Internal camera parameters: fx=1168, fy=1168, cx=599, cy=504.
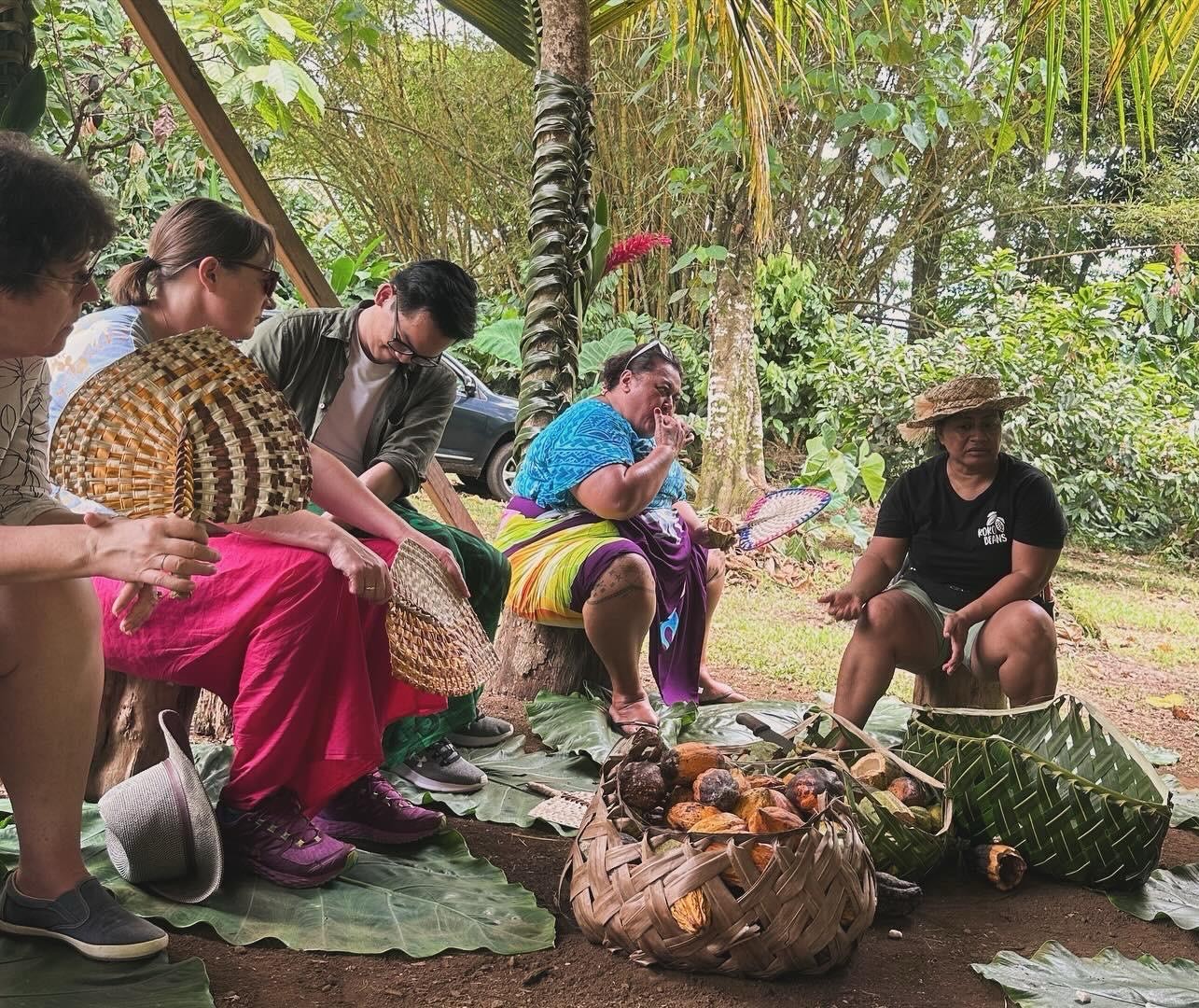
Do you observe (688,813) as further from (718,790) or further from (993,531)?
(993,531)

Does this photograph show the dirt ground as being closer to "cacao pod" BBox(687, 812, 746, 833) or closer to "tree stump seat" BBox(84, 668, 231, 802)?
"cacao pod" BBox(687, 812, 746, 833)

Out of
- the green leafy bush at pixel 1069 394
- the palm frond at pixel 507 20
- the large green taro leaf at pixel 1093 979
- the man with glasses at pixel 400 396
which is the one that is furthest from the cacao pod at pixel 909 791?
the green leafy bush at pixel 1069 394

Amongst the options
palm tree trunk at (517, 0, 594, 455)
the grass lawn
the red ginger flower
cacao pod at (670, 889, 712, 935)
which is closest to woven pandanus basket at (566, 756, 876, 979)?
cacao pod at (670, 889, 712, 935)

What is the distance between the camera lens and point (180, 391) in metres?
1.59

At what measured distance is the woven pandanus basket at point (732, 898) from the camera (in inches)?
68.7

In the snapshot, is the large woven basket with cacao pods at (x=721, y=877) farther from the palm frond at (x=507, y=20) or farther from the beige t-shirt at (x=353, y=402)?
the palm frond at (x=507, y=20)

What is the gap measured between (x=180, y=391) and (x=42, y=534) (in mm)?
319

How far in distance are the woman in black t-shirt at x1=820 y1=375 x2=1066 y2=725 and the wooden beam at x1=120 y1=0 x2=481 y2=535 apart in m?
1.23

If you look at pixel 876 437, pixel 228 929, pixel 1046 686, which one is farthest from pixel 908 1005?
pixel 876 437

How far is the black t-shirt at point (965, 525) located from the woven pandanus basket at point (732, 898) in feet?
4.45

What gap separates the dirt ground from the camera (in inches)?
67.3

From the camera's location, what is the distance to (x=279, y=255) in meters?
3.16

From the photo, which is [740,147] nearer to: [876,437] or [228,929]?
[876,437]

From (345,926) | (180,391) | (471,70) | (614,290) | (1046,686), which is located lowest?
(345,926)
